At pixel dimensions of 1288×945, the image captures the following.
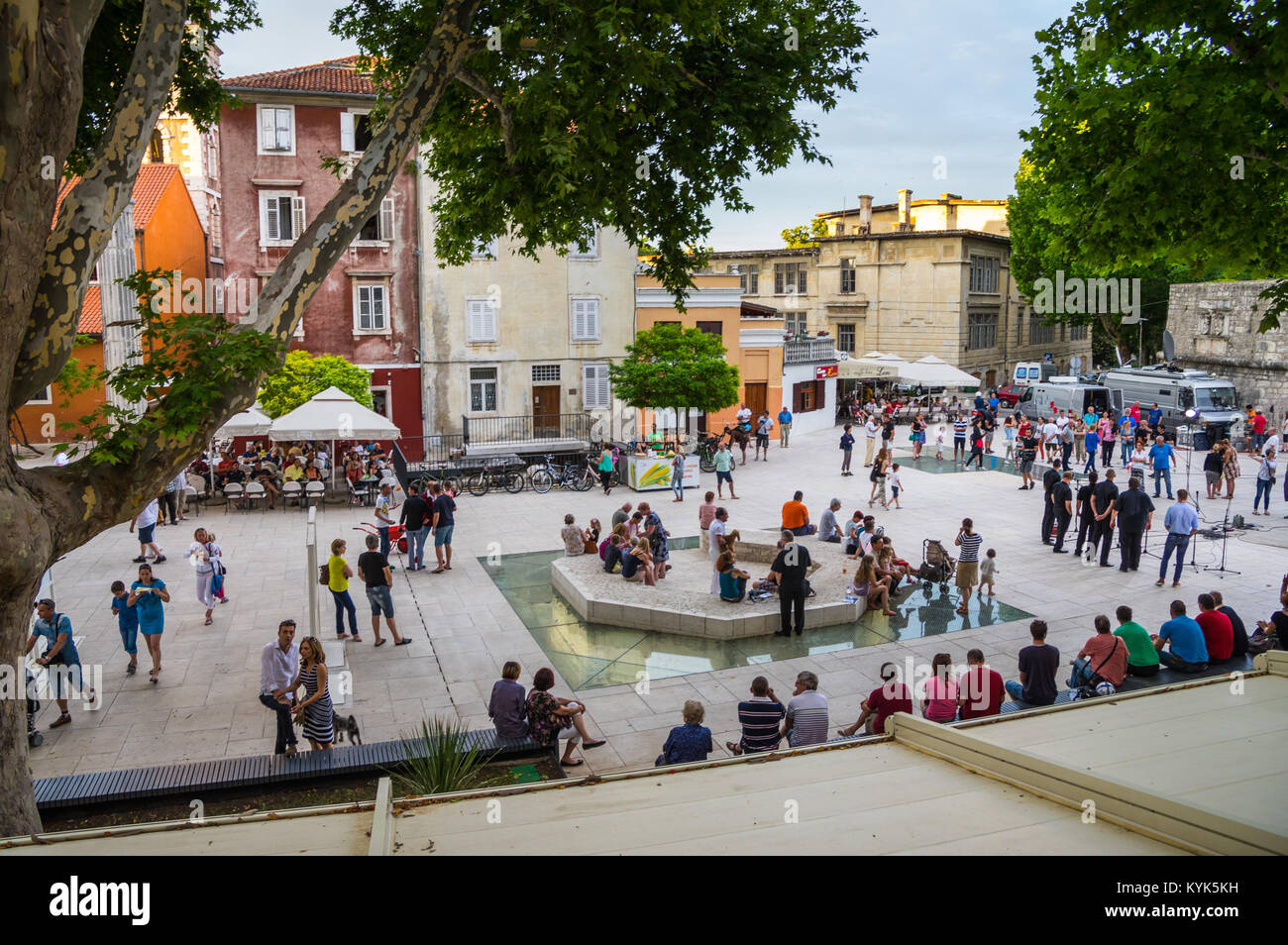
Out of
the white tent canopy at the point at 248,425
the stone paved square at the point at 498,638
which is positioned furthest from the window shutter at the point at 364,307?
the stone paved square at the point at 498,638

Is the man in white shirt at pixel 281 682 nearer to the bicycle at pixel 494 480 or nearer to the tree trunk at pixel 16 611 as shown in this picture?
the tree trunk at pixel 16 611

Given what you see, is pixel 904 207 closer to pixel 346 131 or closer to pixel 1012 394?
pixel 1012 394

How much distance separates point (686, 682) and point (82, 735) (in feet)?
22.1

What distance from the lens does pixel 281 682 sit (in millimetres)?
9305

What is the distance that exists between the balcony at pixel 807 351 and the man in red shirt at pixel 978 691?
28651mm

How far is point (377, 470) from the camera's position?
22.6 meters

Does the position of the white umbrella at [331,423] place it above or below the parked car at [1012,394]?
below

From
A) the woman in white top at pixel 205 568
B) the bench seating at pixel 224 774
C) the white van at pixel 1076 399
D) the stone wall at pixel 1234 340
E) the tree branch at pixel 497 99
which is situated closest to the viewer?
the bench seating at pixel 224 774

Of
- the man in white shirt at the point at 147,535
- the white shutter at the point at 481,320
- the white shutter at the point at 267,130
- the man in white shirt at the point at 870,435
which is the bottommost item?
the man in white shirt at the point at 147,535

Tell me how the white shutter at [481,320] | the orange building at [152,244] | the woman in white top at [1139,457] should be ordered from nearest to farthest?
the woman in white top at [1139,457] → the orange building at [152,244] → the white shutter at [481,320]

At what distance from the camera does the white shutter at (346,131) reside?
102 feet

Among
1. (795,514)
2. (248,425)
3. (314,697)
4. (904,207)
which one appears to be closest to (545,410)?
(248,425)

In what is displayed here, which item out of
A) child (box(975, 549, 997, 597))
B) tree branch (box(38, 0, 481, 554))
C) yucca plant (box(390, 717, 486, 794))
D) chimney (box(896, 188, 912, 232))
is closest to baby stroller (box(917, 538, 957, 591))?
child (box(975, 549, 997, 597))

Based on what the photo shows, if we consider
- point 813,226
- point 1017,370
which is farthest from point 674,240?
point 1017,370
